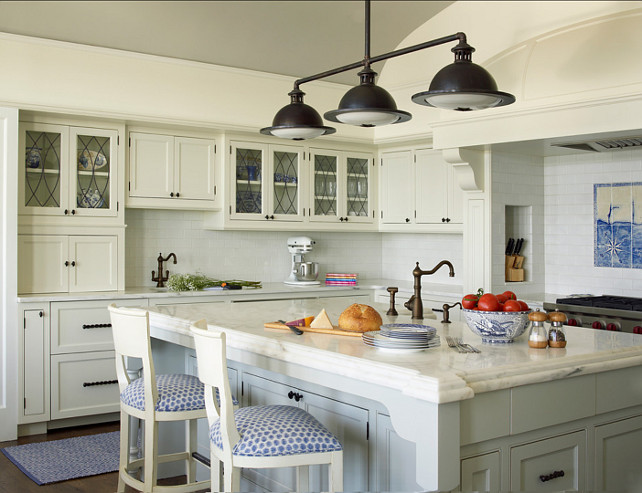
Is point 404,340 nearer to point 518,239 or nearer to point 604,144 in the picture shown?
point 604,144

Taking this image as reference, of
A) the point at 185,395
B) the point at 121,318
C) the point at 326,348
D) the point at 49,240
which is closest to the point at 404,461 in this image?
Result: the point at 326,348

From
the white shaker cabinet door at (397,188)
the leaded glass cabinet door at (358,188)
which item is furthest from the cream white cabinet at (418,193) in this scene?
the leaded glass cabinet door at (358,188)

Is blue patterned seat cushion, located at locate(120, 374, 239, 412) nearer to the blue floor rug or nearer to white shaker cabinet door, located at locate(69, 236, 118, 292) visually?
the blue floor rug

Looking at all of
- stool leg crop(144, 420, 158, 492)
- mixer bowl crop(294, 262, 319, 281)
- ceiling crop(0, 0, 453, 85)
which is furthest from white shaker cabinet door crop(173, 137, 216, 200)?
stool leg crop(144, 420, 158, 492)

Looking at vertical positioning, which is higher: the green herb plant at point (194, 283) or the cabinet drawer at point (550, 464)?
the green herb plant at point (194, 283)

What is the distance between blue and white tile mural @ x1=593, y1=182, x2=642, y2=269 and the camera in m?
4.97

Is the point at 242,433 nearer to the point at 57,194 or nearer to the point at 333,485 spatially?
the point at 333,485

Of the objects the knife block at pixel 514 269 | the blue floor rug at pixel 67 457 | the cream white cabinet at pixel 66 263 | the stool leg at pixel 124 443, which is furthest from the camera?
the knife block at pixel 514 269

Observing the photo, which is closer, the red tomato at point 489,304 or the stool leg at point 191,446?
the red tomato at point 489,304

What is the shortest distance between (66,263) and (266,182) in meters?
1.78

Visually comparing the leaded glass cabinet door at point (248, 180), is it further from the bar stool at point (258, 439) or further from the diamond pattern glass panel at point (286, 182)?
the bar stool at point (258, 439)

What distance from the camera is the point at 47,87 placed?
4875 mm

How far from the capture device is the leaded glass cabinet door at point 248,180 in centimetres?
585

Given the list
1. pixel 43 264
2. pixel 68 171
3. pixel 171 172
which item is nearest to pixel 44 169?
pixel 68 171
